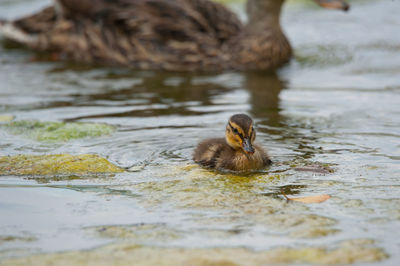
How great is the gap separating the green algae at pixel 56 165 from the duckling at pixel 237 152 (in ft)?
2.02

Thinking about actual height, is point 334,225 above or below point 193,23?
below

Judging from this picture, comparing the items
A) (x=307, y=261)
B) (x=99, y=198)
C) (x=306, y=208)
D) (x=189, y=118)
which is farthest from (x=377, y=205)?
(x=189, y=118)

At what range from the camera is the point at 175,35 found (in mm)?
8242

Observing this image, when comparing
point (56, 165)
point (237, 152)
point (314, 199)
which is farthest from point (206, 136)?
point (314, 199)

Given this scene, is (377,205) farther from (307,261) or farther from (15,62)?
(15,62)

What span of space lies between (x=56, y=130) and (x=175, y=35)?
3296mm

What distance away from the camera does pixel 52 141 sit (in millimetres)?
5043

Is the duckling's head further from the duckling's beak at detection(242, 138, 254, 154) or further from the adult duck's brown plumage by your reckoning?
the adult duck's brown plumage

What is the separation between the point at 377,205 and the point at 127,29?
18.4ft

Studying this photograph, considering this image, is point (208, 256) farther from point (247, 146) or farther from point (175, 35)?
point (175, 35)

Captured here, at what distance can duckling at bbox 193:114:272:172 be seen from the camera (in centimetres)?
439

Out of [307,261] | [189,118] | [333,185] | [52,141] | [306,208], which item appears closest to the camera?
[307,261]

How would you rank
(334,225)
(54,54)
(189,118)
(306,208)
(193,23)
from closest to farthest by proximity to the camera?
1. (334,225)
2. (306,208)
3. (189,118)
4. (193,23)
5. (54,54)

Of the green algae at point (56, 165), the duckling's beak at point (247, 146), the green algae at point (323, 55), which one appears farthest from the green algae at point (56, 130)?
the green algae at point (323, 55)
